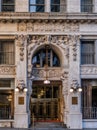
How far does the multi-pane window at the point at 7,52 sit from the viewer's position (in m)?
42.2

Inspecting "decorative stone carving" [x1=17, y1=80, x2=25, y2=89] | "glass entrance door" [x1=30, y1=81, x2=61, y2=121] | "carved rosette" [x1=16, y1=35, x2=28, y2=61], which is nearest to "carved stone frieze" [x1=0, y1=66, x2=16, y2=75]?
"decorative stone carving" [x1=17, y1=80, x2=25, y2=89]

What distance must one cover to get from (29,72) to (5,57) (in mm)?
2695

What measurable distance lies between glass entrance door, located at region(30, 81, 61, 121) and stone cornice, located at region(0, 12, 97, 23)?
640cm

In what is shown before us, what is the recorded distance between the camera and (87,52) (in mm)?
42719

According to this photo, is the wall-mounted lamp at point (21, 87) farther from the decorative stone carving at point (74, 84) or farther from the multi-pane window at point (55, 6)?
the multi-pane window at point (55, 6)

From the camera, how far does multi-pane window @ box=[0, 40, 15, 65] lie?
4225 centimetres

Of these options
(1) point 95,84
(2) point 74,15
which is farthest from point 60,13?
(1) point 95,84

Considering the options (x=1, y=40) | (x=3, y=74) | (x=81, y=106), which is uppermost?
(x=1, y=40)

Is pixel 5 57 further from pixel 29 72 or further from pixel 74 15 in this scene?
pixel 74 15

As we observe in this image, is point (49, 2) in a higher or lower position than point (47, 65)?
higher

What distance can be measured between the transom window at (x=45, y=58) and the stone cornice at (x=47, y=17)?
3.09m

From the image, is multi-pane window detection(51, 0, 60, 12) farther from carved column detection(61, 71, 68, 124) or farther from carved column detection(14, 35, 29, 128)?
carved column detection(61, 71, 68, 124)

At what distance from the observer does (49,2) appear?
42.5 m

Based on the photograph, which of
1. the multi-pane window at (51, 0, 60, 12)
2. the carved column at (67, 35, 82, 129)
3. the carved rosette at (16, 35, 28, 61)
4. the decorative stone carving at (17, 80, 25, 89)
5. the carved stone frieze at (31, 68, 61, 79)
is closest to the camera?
the decorative stone carving at (17, 80, 25, 89)
